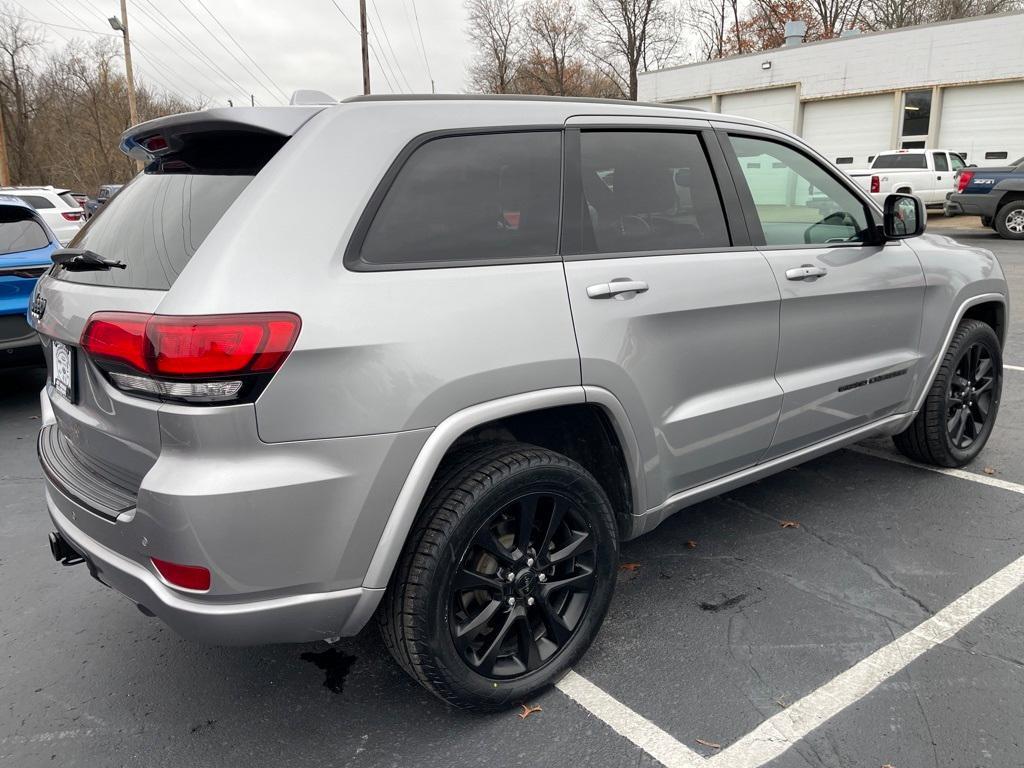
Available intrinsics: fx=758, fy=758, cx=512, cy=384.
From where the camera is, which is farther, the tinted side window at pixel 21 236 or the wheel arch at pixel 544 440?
the tinted side window at pixel 21 236

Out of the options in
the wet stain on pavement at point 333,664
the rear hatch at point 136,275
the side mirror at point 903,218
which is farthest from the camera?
the side mirror at point 903,218

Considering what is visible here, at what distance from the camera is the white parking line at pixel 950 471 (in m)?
4.09

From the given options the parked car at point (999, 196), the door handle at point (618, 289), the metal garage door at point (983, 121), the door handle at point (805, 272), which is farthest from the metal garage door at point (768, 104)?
the door handle at point (618, 289)

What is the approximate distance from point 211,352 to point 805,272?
7.79 feet

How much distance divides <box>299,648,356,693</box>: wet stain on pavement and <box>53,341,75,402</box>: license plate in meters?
1.20

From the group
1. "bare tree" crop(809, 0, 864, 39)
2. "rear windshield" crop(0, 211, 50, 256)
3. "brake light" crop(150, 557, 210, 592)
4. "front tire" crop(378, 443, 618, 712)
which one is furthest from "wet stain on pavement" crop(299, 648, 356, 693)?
"bare tree" crop(809, 0, 864, 39)

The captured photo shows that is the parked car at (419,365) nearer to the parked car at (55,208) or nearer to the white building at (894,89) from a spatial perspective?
the parked car at (55,208)

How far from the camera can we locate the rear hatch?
204 centimetres

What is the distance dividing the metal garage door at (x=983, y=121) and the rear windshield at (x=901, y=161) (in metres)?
3.62

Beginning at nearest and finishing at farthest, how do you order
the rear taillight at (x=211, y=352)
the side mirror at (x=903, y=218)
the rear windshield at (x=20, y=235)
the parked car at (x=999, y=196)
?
the rear taillight at (x=211, y=352), the side mirror at (x=903, y=218), the rear windshield at (x=20, y=235), the parked car at (x=999, y=196)

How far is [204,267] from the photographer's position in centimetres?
191

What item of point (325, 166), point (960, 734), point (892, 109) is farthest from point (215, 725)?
point (892, 109)

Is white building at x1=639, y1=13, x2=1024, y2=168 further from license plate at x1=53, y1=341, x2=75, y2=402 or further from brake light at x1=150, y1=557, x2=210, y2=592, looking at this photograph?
brake light at x1=150, y1=557, x2=210, y2=592

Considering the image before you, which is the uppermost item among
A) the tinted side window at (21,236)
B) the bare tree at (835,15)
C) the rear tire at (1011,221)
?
the bare tree at (835,15)
